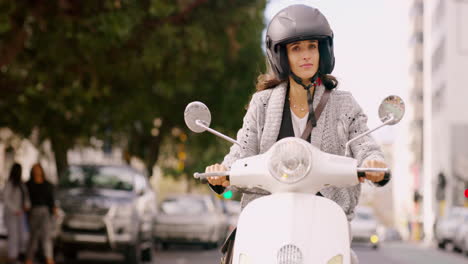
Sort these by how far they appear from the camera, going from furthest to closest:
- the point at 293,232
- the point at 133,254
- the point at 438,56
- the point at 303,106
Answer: the point at 438,56 → the point at 133,254 → the point at 303,106 → the point at 293,232

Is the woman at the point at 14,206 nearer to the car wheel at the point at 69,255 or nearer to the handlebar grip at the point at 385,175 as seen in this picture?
the car wheel at the point at 69,255

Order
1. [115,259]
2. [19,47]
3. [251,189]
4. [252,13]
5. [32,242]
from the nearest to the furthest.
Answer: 1. [251,189]
2. [19,47]
3. [32,242]
4. [252,13]
5. [115,259]

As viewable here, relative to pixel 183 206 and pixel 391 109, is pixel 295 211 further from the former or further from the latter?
pixel 183 206

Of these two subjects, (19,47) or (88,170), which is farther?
(88,170)

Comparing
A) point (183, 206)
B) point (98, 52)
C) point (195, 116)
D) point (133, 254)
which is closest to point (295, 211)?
point (195, 116)

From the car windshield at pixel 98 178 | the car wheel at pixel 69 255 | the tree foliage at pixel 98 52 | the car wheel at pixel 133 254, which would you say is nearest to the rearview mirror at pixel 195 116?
the tree foliage at pixel 98 52

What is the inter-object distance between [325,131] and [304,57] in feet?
1.15

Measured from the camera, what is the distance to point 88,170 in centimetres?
1736

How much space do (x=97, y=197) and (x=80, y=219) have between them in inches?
21.1

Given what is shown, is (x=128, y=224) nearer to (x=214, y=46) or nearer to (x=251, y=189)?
(x=214, y=46)

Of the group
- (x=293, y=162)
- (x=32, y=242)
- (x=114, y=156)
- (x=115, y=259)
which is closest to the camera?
(x=293, y=162)

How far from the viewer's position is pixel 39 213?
599 inches

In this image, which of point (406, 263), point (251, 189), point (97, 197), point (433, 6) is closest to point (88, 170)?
point (97, 197)

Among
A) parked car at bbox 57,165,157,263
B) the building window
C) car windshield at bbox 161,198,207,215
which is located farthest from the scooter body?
the building window
